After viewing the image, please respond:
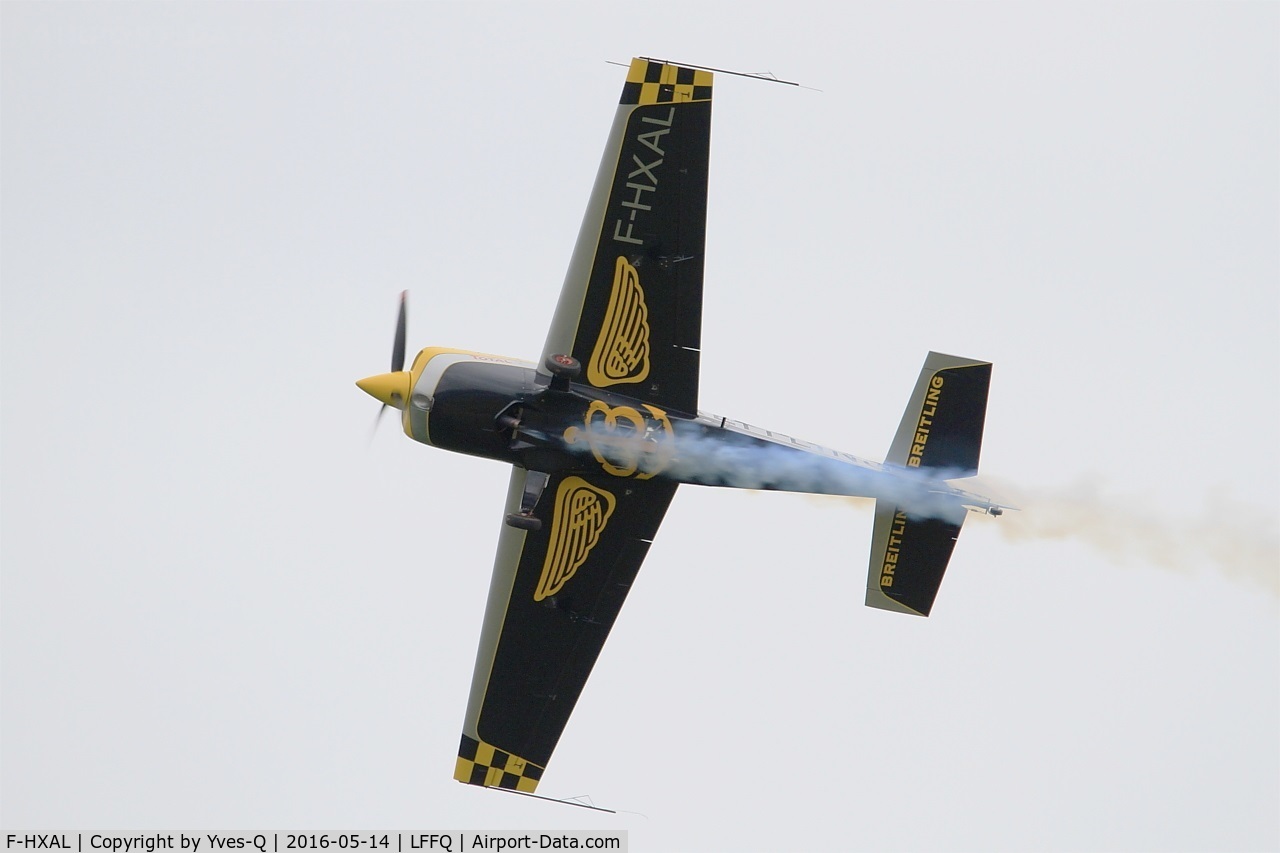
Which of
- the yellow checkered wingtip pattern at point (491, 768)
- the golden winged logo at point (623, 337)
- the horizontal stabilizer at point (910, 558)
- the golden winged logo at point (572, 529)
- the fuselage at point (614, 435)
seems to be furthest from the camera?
the yellow checkered wingtip pattern at point (491, 768)

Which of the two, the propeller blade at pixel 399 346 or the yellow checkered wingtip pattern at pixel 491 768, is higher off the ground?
the propeller blade at pixel 399 346

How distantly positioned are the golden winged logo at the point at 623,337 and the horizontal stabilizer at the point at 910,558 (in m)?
2.96

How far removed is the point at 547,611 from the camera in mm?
17391

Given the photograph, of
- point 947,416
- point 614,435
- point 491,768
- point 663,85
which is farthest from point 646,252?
point 491,768

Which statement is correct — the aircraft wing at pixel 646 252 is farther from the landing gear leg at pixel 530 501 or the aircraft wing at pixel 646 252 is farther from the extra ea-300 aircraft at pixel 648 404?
the landing gear leg at pixel 530 501

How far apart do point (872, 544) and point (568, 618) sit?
3747 millimetres

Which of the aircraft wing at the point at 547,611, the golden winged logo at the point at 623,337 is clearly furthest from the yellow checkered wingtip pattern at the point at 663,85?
the aircraft wing at the point at 547,611

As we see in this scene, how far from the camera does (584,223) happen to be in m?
15.8

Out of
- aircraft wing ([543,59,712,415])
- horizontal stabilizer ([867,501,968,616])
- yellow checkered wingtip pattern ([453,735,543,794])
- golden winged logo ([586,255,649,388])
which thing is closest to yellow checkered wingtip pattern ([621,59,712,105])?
aircraft wing ([543,59,712,415])

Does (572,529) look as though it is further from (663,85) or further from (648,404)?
(663,85)

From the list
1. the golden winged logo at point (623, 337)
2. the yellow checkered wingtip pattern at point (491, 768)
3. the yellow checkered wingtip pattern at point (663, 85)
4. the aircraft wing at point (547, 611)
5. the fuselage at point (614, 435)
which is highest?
the yellow checkered wingtip pattern at point (663, 85)

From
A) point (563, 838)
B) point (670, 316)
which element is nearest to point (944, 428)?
point (670, 316)

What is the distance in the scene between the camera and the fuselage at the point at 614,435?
1593 centimetres

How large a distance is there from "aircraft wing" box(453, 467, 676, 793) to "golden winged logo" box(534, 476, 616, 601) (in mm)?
11
